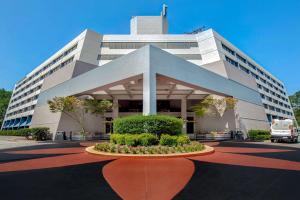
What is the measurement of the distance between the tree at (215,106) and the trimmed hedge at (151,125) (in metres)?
16.8

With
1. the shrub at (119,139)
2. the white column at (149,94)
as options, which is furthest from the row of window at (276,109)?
the shrub at (119,139)

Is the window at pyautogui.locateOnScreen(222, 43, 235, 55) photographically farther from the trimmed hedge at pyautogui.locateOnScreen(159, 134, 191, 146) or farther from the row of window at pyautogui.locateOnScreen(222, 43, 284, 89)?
the trimmed hedge at pyautogui.locateOnScreen(159, 134, 191, 146)

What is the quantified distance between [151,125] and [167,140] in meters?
1.42

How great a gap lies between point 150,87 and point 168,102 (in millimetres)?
22556

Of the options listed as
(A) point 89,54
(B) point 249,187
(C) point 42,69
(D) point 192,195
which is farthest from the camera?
(C) point 42,69

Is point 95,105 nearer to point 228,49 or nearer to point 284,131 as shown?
point 284,131

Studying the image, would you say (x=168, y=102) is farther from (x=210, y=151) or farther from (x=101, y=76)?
(x=210, y=151)

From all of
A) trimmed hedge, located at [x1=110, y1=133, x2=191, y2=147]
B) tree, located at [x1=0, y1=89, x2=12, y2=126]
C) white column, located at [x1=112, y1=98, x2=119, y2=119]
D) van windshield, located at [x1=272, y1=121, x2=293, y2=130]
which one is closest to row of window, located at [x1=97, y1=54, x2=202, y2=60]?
white column, located at [x1=112, y1=98, x2=119, y2=119]

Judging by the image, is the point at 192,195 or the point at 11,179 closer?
the point at 192,195

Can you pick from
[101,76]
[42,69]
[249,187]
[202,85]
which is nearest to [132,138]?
[249,187]

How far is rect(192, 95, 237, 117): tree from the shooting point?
29.7m

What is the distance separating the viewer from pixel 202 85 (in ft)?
75.7

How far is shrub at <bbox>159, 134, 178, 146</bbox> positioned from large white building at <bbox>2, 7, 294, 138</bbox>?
12.6ft

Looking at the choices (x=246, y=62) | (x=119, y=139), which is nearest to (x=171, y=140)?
(x=119, y=139)
